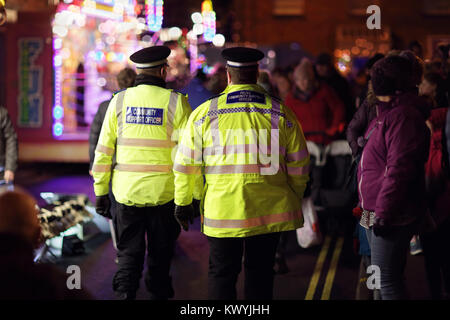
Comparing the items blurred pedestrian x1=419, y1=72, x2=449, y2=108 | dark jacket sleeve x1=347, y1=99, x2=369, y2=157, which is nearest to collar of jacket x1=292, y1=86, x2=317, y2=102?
blurred pedestrian x1=419, y1=72, x2=449, y2=108

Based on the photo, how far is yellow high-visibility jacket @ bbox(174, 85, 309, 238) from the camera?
4.28 m

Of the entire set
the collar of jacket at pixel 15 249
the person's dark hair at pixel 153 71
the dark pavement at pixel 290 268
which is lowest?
the dark pavement at pixel 290 268

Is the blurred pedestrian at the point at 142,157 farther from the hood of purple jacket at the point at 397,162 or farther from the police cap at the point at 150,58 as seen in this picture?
the hood of purple jacket at the point at 397,162

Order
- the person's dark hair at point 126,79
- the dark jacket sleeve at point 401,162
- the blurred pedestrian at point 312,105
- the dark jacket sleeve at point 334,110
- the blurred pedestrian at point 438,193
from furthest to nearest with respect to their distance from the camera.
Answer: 1. the dark jacket sleeve at point 334,110
2. the blurred pedestrian at point 312,105
3. the person's dark hair at point 126,79
4. the blurred pedestrian at point 438,193
5. the dark jacket sleeve at point 401,162

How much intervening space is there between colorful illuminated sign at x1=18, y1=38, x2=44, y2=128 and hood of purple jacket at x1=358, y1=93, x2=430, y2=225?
1071 centimetres

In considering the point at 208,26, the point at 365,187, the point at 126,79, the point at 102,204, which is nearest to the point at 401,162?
the point at 365,187

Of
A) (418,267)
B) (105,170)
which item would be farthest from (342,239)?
(105,170)

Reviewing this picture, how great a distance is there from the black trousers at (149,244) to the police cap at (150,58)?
45.3 inches

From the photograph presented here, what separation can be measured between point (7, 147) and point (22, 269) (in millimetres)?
4895

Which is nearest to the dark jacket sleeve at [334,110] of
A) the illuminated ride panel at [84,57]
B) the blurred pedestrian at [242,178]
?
the blurred pedestrian at [242,178]

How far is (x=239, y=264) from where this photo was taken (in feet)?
14.6

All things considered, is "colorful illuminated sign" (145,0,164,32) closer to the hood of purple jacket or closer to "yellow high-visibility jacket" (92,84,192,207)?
"yellow high-visibility jacket" (92,84,192,207)

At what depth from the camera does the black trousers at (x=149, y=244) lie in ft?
17.2
